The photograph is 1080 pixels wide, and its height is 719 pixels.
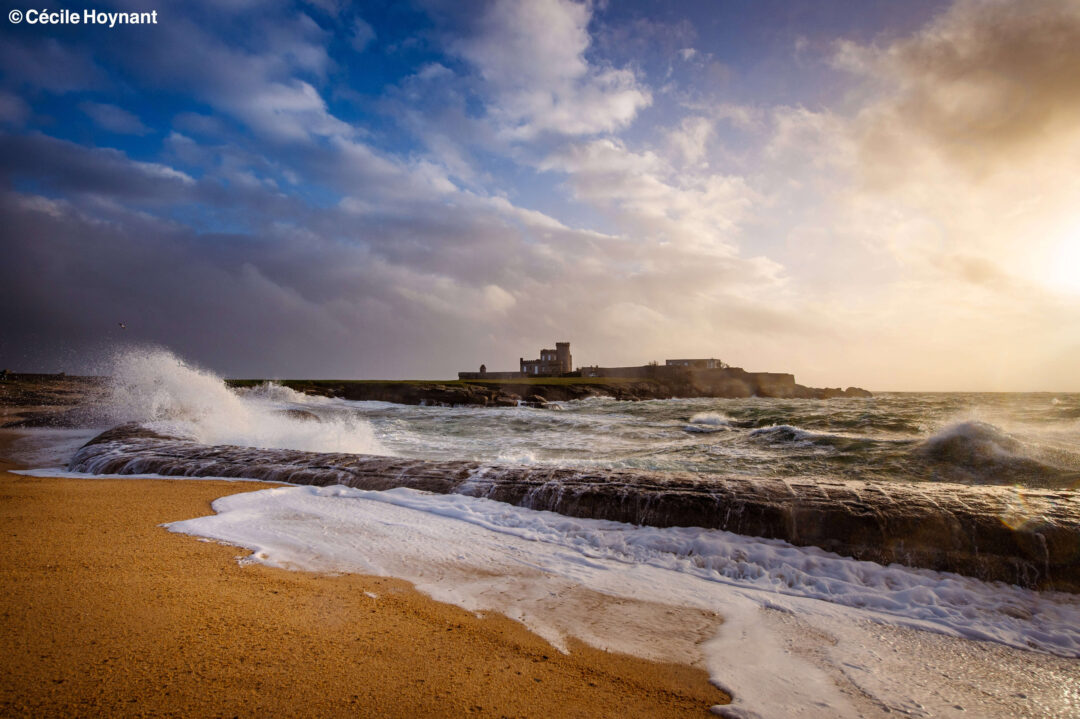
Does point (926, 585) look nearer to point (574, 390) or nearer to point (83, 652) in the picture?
point (83, 652)

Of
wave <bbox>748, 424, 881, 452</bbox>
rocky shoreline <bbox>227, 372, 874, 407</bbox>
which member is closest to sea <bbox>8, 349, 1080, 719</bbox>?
wave <bbox>748, 424, 881, 452</bbox>

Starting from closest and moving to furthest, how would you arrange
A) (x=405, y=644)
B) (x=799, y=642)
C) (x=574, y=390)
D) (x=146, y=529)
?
1. (x=405, y=644)
2. (x=799, y=642)
3. (x=146, y=529)
4. (x=574, y=390)

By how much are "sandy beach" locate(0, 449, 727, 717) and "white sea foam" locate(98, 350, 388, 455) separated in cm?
764

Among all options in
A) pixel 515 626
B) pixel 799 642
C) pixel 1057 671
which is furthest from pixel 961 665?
Answer: pixel 515 626

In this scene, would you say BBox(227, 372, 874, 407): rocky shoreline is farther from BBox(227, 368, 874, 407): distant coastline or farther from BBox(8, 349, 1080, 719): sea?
BBox(8, 349, 1080, 719): sea

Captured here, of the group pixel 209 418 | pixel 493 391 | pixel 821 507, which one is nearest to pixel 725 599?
pixel 821 507

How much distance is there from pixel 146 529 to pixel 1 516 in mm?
1384

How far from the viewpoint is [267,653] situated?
210 cm

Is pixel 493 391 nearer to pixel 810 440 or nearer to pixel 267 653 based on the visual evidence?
pixel 810 440

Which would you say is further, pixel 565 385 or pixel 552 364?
pixel 552 364

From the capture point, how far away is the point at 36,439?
11.2 m

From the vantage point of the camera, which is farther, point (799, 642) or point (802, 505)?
point (802, 505)

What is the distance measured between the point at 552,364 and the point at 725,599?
81443 mm

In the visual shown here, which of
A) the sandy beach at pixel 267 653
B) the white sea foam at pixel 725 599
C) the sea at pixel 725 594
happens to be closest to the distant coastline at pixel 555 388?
the sea at pixel 725 594
